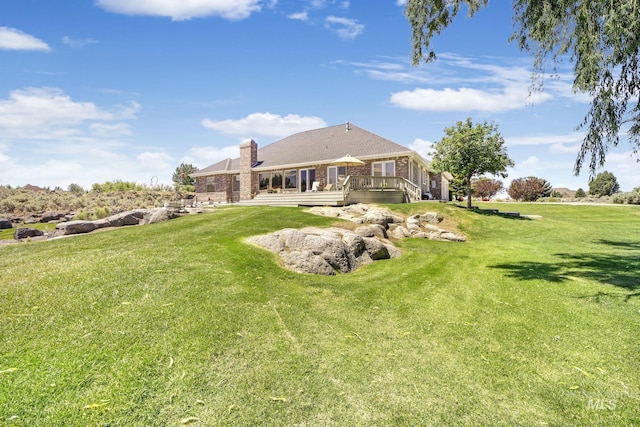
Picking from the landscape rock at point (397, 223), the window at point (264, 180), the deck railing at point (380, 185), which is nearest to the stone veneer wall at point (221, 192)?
the window at point (264, 180)

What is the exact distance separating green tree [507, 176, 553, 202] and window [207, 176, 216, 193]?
37215 mm

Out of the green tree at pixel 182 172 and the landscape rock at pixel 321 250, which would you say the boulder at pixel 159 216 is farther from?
the green tree at pixel 182 172

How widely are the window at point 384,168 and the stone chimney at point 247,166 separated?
11.6m

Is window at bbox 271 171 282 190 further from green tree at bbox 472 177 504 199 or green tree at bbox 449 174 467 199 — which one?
green tree at bbox 472 177 504 199

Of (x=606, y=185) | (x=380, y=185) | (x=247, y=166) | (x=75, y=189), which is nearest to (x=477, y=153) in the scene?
(x=380, y=185)

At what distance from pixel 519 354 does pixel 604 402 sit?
3.49 feet

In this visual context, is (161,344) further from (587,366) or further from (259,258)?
(587,366)

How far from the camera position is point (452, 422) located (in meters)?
3.53

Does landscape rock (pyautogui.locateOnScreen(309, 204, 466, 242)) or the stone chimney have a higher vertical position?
the stone chimney

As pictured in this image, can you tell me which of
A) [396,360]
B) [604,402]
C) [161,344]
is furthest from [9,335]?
[604,402]

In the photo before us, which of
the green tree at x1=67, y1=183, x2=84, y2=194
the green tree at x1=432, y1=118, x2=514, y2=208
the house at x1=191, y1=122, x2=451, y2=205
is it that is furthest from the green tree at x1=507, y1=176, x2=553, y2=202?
the green tree at x1=67, y1=183, x2=84, y2=194

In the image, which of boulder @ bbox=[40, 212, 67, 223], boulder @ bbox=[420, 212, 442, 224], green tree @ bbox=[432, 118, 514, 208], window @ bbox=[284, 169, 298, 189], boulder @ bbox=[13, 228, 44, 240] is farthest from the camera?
window @ bbox=[284, 169, 298, 189]

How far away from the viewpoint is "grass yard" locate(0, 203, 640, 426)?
11.9 feet

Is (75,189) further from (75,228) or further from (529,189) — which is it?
(529,189)
